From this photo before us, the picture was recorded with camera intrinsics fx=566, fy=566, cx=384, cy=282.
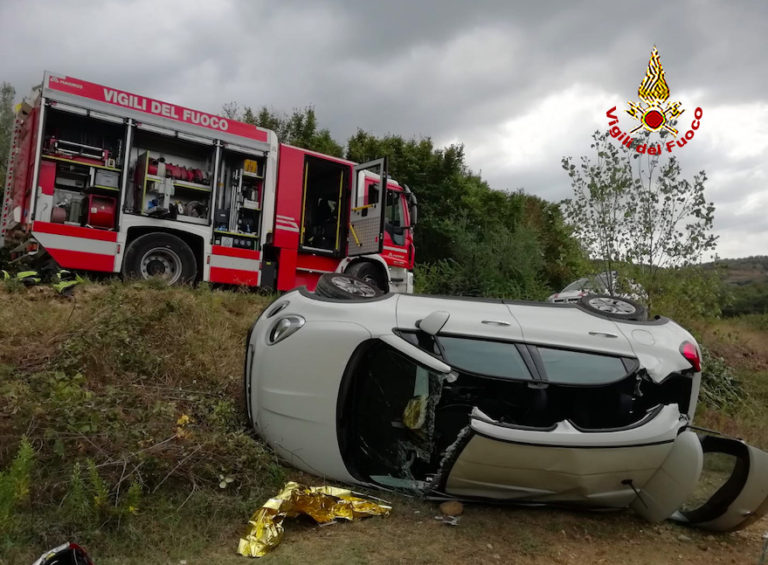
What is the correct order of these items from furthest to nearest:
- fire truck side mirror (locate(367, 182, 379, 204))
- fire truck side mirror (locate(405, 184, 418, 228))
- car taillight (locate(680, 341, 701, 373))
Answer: fire truck side mirror (locate(405, 184, 418, 228)) → fire truck side mirror (locate(367, 182, 379, 204)) → car taillight (locate(680, 341, 701, 373))

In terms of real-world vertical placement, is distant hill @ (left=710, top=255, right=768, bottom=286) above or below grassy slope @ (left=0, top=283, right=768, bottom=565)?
above

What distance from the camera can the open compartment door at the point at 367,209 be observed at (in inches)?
368

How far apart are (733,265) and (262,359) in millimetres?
7033

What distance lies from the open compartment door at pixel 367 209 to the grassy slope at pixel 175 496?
4.92 m

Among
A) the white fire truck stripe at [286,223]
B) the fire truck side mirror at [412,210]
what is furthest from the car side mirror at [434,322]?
the fire truck side mirror at [412,210]

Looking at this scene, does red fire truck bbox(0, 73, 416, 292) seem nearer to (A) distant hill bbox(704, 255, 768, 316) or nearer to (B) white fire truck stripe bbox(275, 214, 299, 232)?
(B) white fire truck stripe bbox(275, 214, 299, 232)

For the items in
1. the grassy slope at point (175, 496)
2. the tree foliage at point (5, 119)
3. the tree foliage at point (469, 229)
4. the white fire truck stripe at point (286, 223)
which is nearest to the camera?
the grassy slope at point (175, 496)

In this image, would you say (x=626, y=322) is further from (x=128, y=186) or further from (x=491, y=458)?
(x=128, y=186)

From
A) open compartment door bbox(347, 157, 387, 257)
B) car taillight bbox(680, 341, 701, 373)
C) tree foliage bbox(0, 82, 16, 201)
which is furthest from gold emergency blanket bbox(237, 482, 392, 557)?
tree foliage bbox(0, 82, 16, 201)

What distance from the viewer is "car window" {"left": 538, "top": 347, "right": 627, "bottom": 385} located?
3.36 m

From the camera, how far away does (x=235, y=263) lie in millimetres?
8570

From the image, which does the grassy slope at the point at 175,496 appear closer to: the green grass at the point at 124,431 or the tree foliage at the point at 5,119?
the green grass at the point at 124,431

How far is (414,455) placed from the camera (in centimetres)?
367

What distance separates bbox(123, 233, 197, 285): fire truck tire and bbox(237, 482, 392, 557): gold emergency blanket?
5303 millimetres
